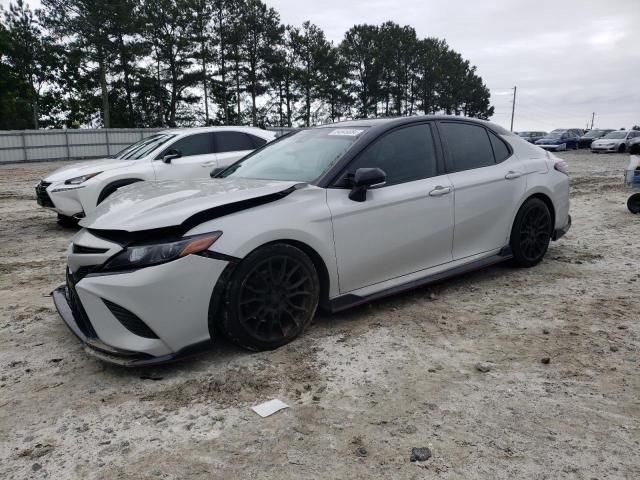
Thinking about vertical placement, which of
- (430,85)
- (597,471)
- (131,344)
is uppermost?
(430,85)

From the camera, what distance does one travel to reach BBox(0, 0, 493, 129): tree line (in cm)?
3781

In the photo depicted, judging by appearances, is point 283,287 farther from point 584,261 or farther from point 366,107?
point 366,107

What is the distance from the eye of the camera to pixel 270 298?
132 inches

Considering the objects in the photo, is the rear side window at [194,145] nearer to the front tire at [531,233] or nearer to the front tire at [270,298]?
the front tire at [531,233]

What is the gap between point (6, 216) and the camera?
30.8ft

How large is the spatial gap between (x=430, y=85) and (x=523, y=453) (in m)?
73.5

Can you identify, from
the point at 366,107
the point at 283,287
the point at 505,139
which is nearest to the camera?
the point at 283,287

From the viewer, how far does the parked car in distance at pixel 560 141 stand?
3706 centimetres

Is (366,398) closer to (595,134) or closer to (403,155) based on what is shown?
(403,155)

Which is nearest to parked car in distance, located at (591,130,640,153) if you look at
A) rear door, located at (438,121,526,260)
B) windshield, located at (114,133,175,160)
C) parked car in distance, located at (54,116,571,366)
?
windshield, located at (114,133,175,160)

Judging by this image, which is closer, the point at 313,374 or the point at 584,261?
the point at 313,374

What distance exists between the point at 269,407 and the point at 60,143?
90.4 ft

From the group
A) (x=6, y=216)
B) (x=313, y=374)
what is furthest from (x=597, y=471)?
(x=6, y=216)

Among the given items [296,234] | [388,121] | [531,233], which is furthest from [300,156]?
[531,233]
